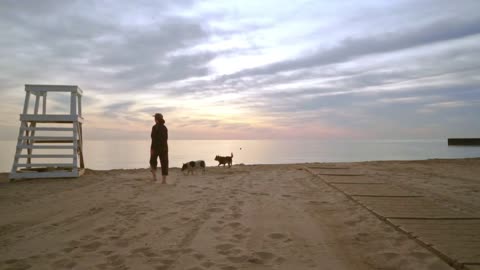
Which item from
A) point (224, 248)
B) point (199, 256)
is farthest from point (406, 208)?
point (199, 256)

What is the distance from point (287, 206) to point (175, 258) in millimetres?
2980

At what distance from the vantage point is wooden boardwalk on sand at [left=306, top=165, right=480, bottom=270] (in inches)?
129

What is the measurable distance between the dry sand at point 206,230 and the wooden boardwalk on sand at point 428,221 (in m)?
0.14

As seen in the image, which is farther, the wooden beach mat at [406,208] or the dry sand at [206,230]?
the wooden beach mat at [406,208]

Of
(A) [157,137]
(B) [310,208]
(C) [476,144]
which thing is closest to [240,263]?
(B) [310,208]

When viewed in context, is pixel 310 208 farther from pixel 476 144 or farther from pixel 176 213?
pixel 476 144

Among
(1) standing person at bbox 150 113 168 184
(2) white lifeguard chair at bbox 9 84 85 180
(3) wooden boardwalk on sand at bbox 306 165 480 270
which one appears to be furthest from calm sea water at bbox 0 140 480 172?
(3) wooden boardwalk on sand at bbox 306 165 480 270

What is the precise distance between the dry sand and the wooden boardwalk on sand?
14 cm

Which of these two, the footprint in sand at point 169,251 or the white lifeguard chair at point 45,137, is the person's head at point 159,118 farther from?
the footprint in sand at point 169,251

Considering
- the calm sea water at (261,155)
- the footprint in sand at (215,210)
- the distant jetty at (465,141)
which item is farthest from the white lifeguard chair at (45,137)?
the distant jetty at (465,141)

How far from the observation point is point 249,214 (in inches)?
206

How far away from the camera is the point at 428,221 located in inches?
179

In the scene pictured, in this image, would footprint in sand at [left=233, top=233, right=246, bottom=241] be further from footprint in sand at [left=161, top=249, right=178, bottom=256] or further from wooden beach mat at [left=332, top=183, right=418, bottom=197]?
wooden beach mat at [left=332, top=183, right=418, bottom=197]

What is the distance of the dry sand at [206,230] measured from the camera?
3.27m
